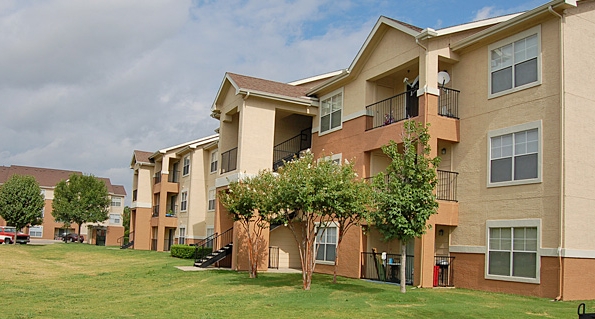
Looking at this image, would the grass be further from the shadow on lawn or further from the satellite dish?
the satellite dish

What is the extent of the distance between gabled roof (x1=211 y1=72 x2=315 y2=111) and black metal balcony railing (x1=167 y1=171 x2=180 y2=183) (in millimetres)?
17891

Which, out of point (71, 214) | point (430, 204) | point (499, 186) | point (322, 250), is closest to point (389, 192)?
point (430, 204)

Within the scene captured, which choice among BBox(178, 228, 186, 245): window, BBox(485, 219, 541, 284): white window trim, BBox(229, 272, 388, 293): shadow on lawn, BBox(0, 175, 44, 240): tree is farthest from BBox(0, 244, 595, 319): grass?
BBox(0, 175, 44, 240): tree

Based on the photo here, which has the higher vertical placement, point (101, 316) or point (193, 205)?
point (193, 205)

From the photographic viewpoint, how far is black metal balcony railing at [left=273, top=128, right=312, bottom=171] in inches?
1188

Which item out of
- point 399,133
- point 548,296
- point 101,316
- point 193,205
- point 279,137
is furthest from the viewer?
point 193,205

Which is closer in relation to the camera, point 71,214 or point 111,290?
point 111,290

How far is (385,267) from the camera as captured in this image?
22.0 meters

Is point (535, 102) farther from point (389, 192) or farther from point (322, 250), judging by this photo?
point (322, 250)

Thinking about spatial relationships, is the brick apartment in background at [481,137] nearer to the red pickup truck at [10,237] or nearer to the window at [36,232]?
the red pickup truck at [10,237]

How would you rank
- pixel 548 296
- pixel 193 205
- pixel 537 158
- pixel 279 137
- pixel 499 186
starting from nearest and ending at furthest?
1. pixel 548 296
2. pixel 537 158
3. pixel 499 186
4. pixel 279 137
5. pixel 193 205

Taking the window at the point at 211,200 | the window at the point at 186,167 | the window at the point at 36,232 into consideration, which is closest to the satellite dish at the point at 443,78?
the window at the point at 211,200

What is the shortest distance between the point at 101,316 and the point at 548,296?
40.2 feet

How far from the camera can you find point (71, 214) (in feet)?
191
